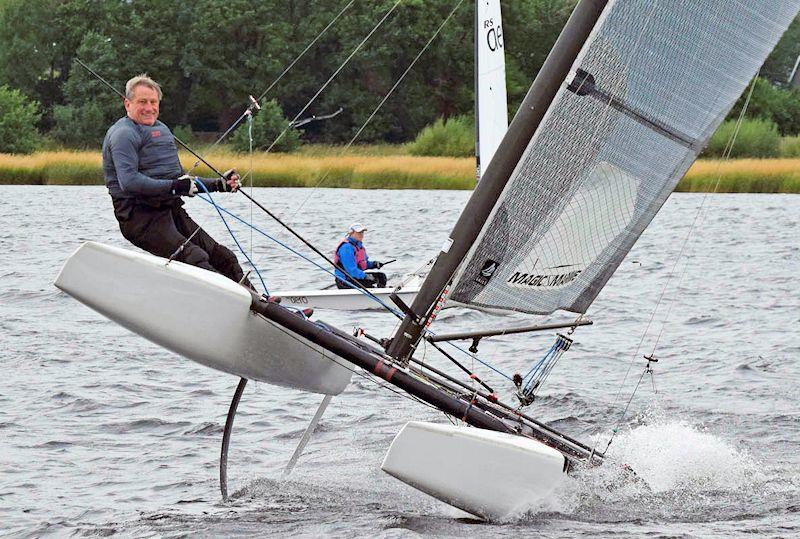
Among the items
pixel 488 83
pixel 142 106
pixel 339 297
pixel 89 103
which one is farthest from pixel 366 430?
pixel 89 103

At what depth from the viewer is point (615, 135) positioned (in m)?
5.93

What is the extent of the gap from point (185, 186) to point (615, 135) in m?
1.89

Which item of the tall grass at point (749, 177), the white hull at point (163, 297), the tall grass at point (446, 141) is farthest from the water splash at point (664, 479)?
the tall grass at point (446, 141)

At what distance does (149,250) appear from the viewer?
616cm

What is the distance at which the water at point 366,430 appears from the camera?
6008mm

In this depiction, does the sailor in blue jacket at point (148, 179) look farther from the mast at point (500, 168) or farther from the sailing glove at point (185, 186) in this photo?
the mast at point (500, 168)

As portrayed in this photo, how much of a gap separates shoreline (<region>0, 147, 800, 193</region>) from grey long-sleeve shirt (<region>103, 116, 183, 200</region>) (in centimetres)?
2426

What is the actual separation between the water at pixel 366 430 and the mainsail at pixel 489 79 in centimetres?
225

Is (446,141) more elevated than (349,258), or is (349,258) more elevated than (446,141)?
(349,258)

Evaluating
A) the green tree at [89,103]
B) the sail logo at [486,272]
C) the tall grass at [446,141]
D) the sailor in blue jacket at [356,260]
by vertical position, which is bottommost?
the green tree at [89,103]

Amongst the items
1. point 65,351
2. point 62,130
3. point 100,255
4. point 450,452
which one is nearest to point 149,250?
point 100,255

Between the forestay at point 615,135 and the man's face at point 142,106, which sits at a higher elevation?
the forestay at point 615,135

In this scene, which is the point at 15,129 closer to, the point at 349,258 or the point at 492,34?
the point at 492,34

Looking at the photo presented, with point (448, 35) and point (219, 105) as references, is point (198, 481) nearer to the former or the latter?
point (448, 35)
